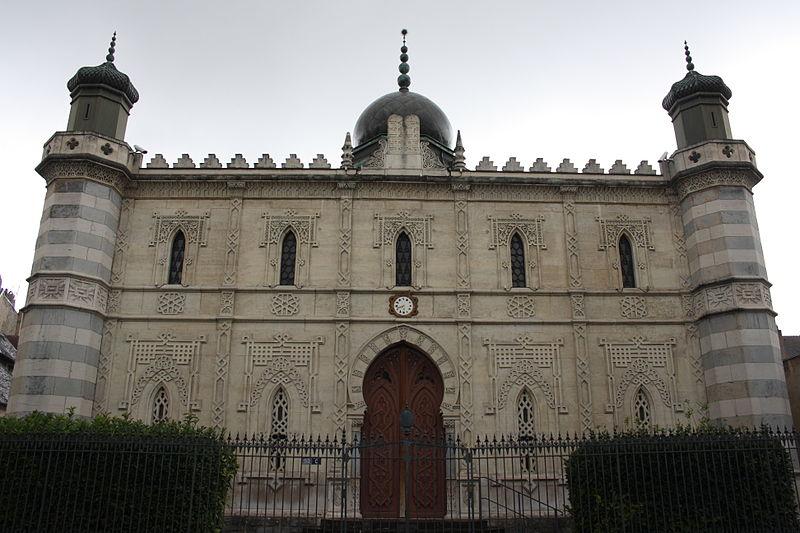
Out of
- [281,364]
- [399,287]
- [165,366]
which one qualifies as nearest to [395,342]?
[399,287]

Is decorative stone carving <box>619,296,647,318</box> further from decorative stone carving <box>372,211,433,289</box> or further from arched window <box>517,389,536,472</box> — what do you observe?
decorative stone carving <box>372,211,433,289</box>

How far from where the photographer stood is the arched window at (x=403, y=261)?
17016 millimetres

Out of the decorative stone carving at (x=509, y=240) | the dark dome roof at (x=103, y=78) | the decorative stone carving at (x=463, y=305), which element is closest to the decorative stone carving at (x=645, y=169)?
the decorative stone carving at (x=509, y=240)

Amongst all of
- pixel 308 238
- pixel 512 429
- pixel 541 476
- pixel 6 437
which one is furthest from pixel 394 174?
pixel 6 437

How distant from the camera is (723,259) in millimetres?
16250

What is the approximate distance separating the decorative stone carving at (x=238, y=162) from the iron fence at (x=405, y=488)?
6.96 m

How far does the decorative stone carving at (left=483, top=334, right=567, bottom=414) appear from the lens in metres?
16.0

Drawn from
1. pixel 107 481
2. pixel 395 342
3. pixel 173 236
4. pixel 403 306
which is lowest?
pixel 107 481

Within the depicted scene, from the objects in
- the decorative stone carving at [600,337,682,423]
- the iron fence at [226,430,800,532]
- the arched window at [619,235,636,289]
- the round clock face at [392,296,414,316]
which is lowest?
the iron fence at [226,430,800,532]

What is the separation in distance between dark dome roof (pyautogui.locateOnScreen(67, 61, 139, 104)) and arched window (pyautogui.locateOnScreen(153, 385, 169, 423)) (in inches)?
302

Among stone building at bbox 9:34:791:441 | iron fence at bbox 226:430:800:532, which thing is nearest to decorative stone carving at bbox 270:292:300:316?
stone building at bbox 9:34:791:441

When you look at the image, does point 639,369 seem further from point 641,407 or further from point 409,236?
point 409,236

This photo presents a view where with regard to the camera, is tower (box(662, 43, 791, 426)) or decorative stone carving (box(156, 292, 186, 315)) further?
decorative stone carving (box(156, 292, 186, 315))

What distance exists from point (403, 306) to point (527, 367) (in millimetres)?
3262
